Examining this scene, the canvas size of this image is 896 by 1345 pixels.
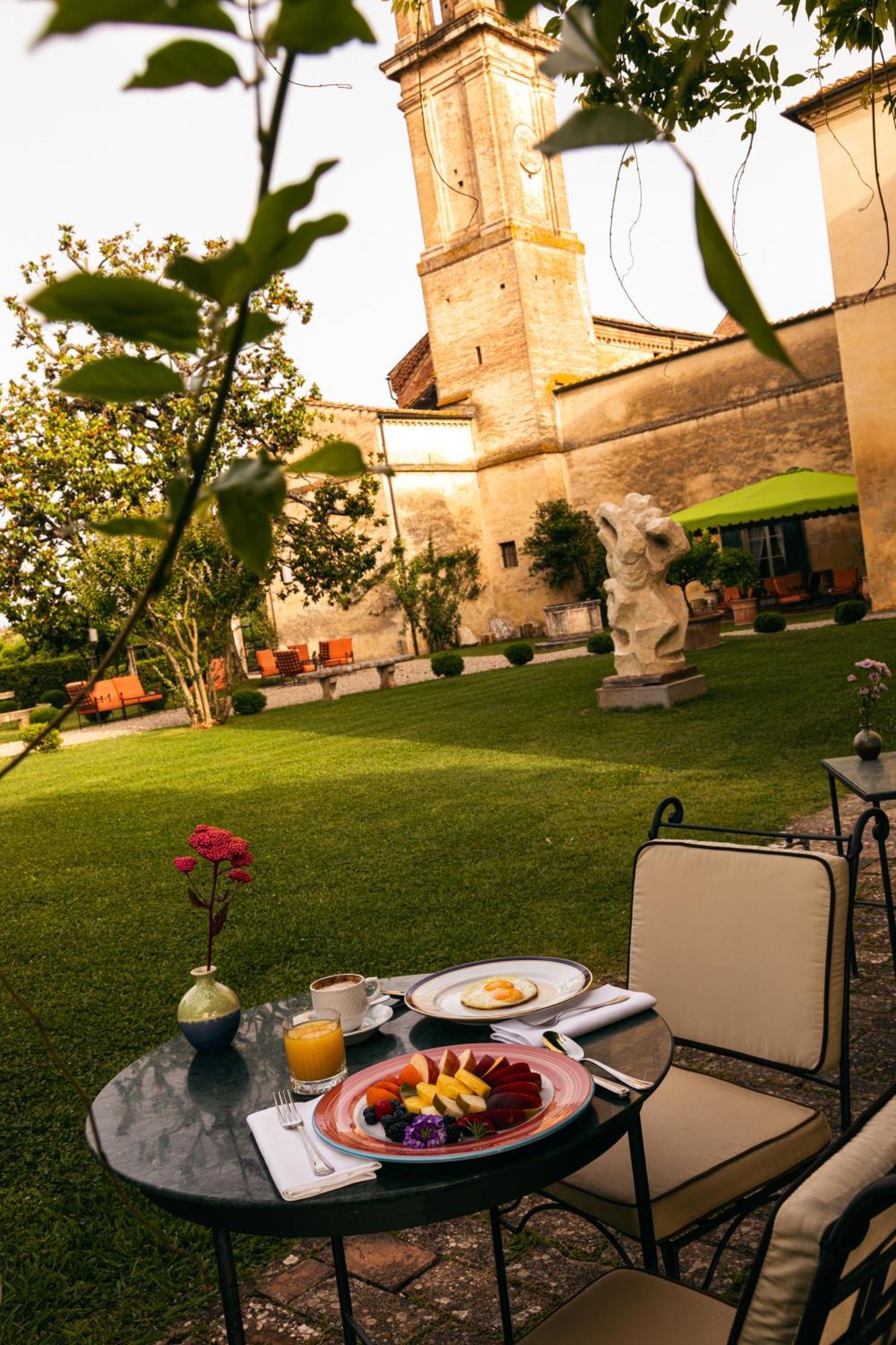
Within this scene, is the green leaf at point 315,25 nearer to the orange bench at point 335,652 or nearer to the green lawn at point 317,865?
the green lawn at point 317,865

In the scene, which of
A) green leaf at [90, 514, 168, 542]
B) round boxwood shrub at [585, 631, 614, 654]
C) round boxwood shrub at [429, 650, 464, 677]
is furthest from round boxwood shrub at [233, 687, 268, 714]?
green leaf at [90, 514, 168, 542]

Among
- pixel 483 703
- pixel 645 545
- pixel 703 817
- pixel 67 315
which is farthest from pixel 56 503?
pixel 67 315

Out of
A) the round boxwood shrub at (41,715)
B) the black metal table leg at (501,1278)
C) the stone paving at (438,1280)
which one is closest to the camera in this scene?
Answer: the black metal table leg at (501,1278)

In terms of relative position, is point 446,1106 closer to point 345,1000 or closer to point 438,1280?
point 345,1000

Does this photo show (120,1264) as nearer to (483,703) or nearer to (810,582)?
(483,703)

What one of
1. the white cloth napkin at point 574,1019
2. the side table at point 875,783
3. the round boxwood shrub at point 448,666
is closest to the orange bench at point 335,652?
the round boxwood shrub at point 448,666

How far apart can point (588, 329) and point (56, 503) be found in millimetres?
15684

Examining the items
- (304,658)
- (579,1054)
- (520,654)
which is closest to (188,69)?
(579,1054)

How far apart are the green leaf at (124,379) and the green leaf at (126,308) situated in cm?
1

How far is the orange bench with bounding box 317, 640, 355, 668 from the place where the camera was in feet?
72.6

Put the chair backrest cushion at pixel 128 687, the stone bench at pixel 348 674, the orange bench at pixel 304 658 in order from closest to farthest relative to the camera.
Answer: the stone bench at pixel 348 674, the chair backrest cushion at pixel 128 687, the orange bench at pixel 304 658

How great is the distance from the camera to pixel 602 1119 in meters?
1.58

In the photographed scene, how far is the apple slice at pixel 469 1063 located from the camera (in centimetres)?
167

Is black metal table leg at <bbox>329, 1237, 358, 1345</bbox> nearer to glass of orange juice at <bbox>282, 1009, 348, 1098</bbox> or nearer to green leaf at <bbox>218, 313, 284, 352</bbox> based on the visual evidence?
glass of orange juice at <bbox>282, 1009, 348, 1098</bbox>
